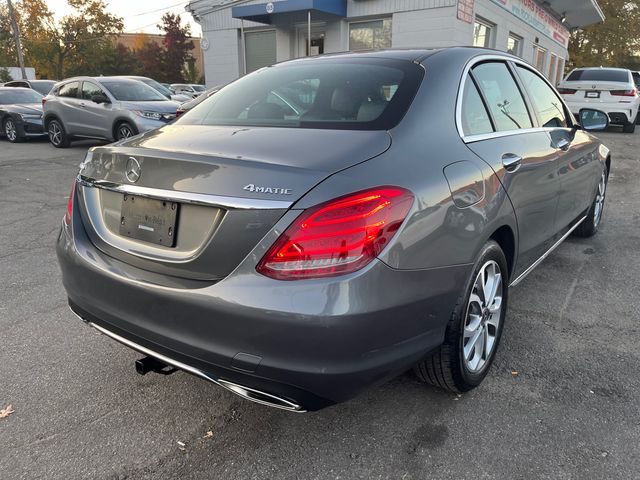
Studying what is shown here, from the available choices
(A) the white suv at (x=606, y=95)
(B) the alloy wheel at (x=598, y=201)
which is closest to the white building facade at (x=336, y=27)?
(A) the white suv at (x=606, y=95)

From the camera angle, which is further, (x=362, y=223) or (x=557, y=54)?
(x=557, y=54)

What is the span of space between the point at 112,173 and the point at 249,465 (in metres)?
1.34

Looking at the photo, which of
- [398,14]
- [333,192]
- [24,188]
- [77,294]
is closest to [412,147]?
[333,192]

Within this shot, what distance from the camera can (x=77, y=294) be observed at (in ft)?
7.54

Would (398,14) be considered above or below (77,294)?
above

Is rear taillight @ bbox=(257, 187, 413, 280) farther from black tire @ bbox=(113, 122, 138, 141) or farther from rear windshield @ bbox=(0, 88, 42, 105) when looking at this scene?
rear windshield @ bbox=(0, 88, 42, 105)

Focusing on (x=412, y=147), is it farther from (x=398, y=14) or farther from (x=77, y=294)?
(x=398, y=14)

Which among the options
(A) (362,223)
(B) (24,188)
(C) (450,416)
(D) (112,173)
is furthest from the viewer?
(B) (24,188)

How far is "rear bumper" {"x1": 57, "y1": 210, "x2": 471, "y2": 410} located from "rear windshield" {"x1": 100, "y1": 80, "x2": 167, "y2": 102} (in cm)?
993

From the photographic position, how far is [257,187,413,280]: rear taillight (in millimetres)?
1709

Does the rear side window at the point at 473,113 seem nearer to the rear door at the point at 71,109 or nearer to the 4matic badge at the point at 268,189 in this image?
the 4matic badge at the point at 268,189

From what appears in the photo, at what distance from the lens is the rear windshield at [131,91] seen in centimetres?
1095

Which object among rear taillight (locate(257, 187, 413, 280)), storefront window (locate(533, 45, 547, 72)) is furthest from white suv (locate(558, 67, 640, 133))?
rear taillight (locate(257, 187, 413, 280))

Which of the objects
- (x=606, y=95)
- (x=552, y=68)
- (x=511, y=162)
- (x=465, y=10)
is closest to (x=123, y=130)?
(x=511, y=162)
